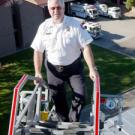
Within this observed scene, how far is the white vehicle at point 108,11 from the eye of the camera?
1383 inches

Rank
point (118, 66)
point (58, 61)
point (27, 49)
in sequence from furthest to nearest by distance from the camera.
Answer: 1. point (27, 49)
2. point (118, 66)
3. point (58, 61)

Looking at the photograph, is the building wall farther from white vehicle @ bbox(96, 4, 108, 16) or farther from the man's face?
the man's face

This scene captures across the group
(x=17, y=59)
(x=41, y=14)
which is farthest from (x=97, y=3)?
(x=17, y=59)

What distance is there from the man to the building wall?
1789 cm

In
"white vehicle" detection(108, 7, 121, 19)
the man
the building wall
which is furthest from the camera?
"white vehicle" detection(108, 7, 121, 19)

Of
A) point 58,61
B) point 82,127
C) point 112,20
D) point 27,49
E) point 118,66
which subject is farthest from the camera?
point 112,20

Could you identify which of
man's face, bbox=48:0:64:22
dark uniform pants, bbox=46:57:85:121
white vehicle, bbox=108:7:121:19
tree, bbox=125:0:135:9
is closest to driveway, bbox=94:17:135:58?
white vehicle, bbox=108:7:121:19

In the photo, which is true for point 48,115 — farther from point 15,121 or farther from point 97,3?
point 97,3

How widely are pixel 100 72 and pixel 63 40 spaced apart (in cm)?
1604

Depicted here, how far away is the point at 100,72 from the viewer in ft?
77.0

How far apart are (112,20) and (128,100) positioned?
15.5 m

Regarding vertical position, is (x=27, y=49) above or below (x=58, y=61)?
below

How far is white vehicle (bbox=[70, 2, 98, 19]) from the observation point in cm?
3443

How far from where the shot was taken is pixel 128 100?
2050 cm
